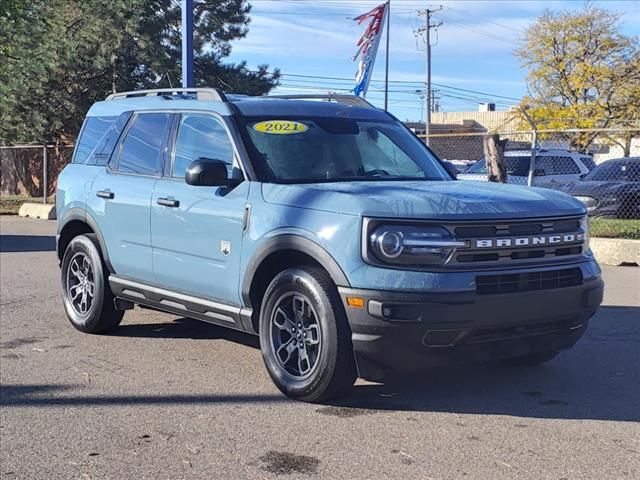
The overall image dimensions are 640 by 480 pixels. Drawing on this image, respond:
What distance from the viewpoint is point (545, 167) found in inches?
749

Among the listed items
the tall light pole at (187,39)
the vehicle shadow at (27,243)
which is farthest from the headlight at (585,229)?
the vehicle shadow at (27,243)

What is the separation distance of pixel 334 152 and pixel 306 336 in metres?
1.55

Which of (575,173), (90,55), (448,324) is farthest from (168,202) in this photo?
(90,55)

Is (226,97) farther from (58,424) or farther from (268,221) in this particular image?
(58,424)

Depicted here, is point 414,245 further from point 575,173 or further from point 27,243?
point 575,173

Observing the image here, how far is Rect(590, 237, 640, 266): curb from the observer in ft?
38.6

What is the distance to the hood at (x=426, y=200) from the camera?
187 inches

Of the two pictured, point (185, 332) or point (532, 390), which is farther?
point (185, 332)

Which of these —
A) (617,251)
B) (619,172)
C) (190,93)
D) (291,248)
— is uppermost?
(190,93)

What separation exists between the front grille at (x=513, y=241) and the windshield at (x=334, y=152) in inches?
52.1

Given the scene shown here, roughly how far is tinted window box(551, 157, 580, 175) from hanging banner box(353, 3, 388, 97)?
5091 mm

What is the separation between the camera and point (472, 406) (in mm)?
5180

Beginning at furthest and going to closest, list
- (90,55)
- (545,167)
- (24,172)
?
(24,172), (90,55), (545,167)

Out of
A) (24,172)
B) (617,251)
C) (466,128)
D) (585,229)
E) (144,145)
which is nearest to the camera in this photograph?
(585,229)
